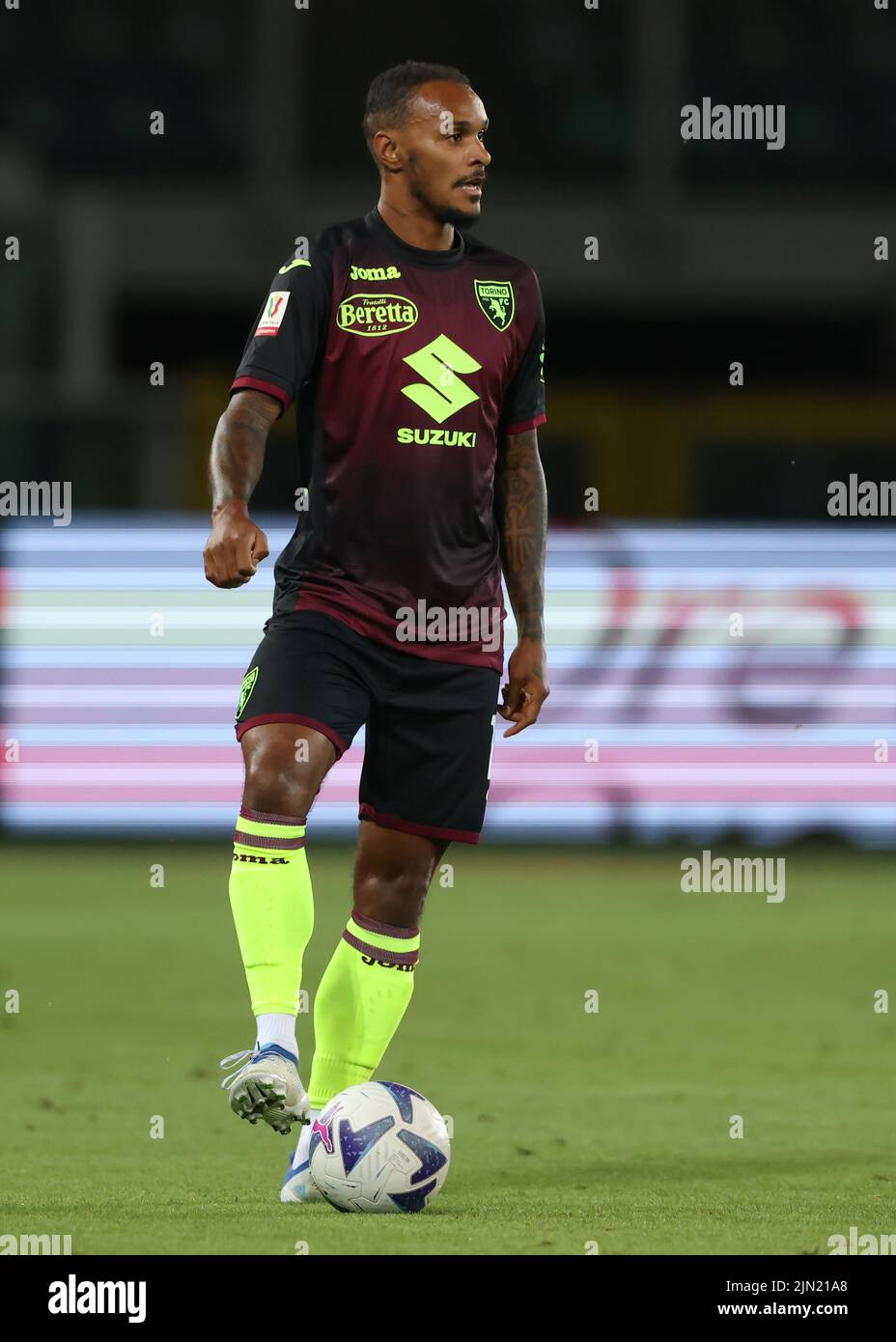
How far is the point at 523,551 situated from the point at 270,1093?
1.41 metres

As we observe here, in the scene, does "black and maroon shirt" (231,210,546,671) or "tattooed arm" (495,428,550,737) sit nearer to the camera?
"black and maroon shirt" (231,210,546,671)

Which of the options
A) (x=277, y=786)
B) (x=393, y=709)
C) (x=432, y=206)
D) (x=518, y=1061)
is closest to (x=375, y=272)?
(x=432, y=206)

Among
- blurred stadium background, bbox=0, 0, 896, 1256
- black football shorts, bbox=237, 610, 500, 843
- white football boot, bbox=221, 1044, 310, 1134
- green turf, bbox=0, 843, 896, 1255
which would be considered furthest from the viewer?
blurred stadium background, bbox=0, 0, 896, 1256

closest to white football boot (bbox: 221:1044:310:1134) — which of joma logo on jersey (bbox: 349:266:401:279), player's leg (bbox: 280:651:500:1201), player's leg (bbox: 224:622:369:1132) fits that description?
player's leg (bbox: 224:622:369:1132)

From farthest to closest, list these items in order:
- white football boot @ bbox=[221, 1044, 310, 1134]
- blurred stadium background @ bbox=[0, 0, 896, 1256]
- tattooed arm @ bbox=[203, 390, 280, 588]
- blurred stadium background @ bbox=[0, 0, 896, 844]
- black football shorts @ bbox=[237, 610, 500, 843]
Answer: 1. blurred stadium background @ bbox=[0, 0, 896, 844]
2. blurred stadium background @ bbox=[0, 0, 896, 1256]
3. black football shorts @ bbox=[237, 610, 500, 843]
4. tattooed arm @ bbox=[203, 390, 280, 588]
5. white football boot @ bbox=[221, 1044, 310, 1134]

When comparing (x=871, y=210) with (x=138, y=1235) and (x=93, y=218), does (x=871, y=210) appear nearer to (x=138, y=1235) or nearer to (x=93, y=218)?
(x=93, y=218)

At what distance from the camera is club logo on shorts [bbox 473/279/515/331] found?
521cm

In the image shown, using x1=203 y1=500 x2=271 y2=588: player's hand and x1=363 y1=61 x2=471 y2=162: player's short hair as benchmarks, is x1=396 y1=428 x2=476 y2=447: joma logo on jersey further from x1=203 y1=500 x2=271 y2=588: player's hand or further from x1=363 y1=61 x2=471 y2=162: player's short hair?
x1=363 y1=61 x2=471 y2=162: player's short hair

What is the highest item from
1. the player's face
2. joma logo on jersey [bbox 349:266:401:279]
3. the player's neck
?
the player's face

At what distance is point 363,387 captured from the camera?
199 inches

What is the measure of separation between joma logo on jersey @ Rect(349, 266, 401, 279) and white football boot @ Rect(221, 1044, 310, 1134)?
1604 millimetres

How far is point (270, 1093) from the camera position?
14.9 feet

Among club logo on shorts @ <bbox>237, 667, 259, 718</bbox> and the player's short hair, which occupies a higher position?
the player's short hair
